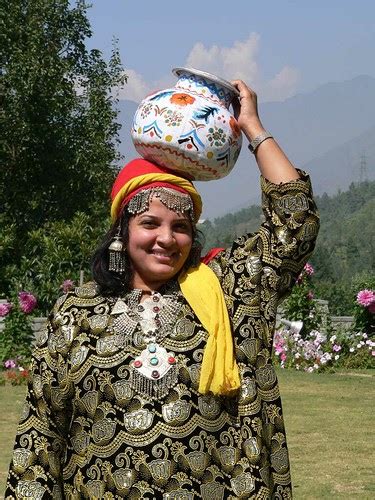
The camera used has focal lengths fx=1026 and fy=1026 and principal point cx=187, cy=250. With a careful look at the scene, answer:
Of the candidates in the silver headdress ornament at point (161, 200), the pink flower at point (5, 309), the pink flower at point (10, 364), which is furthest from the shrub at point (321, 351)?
the silver headdress ornament at point (161, 200)

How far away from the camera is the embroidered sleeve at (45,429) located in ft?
9.02

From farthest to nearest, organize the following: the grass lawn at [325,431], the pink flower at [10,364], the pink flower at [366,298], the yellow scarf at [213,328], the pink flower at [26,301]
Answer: the pink flower at [366,298] < the pink flower at [26,301] < the pink flower at [10,364] < the grass lawn at [325,431] < the yellow scarf at [213,328]

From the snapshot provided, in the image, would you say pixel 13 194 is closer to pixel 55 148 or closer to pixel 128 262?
pixel 55 148

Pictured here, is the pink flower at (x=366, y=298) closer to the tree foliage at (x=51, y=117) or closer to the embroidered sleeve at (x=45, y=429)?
the tree foliage at (x=51, y=117)

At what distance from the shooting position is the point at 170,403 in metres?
2.61

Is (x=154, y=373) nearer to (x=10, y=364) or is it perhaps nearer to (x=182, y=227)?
(x=182, y=227)

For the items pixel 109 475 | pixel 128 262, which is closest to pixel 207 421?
pixel 109 475

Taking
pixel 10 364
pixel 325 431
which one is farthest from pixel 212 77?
pixel 10 364

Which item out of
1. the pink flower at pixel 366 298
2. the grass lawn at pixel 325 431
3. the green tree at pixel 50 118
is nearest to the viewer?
the grass lawn at pixel 325 431

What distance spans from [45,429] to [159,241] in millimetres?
599

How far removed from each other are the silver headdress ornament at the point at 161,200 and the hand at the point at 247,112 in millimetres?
266

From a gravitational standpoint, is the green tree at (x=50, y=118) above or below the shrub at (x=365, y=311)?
above

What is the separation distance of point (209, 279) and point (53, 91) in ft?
59.2

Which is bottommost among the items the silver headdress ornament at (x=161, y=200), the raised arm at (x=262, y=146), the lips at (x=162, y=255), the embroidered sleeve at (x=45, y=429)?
the embroidered sleeve at (x=45, y=429)
